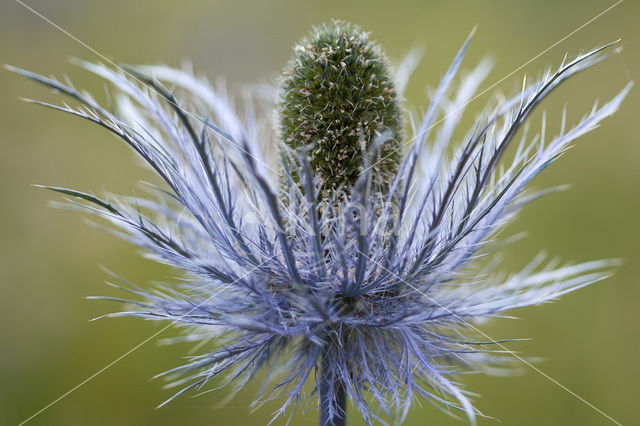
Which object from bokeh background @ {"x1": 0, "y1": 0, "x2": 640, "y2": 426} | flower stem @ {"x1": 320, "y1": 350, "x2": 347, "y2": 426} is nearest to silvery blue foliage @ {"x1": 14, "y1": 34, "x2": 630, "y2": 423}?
flower stem @ {"x1": 320, "y1": 350, "x2": 347, "y2": 426}

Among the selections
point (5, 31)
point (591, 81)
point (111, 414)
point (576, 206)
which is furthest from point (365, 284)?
point (5, 31)

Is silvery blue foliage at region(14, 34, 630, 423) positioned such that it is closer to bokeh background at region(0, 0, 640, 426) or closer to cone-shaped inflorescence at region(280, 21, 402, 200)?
cone-shaped inflorescence at region(280, 21, 402, 200)

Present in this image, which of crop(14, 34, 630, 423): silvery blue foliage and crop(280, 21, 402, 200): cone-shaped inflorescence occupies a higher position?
crop(280, 21, 402, 200): cone-shaped inflorescence

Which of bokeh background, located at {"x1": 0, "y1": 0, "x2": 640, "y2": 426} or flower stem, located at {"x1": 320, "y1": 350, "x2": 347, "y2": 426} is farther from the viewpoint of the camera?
bokeh background, located at {"x1": 0, "y1": 0, "x2": 640, "y2": 426}

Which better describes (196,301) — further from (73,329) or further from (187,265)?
(73,329)

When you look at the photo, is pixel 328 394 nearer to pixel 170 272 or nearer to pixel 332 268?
pixel 332 268

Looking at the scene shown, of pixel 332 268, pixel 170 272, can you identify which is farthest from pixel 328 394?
pixel 170 272
